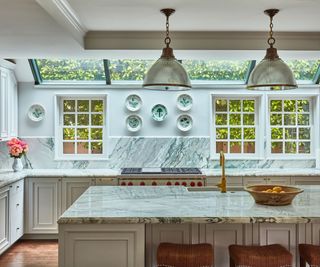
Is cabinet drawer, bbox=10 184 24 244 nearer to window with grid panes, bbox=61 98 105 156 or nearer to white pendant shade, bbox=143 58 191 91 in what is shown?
window with grid panes, bbox=61 98 105 156

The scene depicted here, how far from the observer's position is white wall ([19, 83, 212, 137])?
573 centimetres

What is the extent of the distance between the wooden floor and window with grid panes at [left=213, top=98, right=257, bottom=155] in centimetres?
276

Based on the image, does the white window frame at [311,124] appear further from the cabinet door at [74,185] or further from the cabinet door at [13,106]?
the cabinet door at [13,106]

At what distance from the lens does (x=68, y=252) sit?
246 cm

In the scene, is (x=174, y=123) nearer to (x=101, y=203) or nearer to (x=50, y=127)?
(x=50, y=127)

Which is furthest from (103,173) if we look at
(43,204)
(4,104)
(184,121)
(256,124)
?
(256,124)

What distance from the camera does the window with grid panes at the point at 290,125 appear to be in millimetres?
5906

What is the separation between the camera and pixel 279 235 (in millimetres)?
2797

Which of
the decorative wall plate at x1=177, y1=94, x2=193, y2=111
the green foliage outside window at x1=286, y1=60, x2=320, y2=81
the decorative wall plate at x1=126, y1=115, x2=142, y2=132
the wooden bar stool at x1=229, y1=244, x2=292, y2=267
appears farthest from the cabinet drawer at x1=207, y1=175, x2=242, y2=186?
the wooden bar stool at x1=229, y1=244, x2=292, y2=267

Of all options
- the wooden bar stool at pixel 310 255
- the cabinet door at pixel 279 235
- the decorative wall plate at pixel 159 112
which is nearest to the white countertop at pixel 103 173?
the decorative wall plate at pixel 159 112

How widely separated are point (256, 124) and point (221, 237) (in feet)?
11.2

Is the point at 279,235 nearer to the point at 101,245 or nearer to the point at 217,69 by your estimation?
the point at 101,245

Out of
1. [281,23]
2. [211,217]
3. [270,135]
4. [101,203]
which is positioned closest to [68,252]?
[101,203]

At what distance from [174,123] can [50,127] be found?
1818mm
